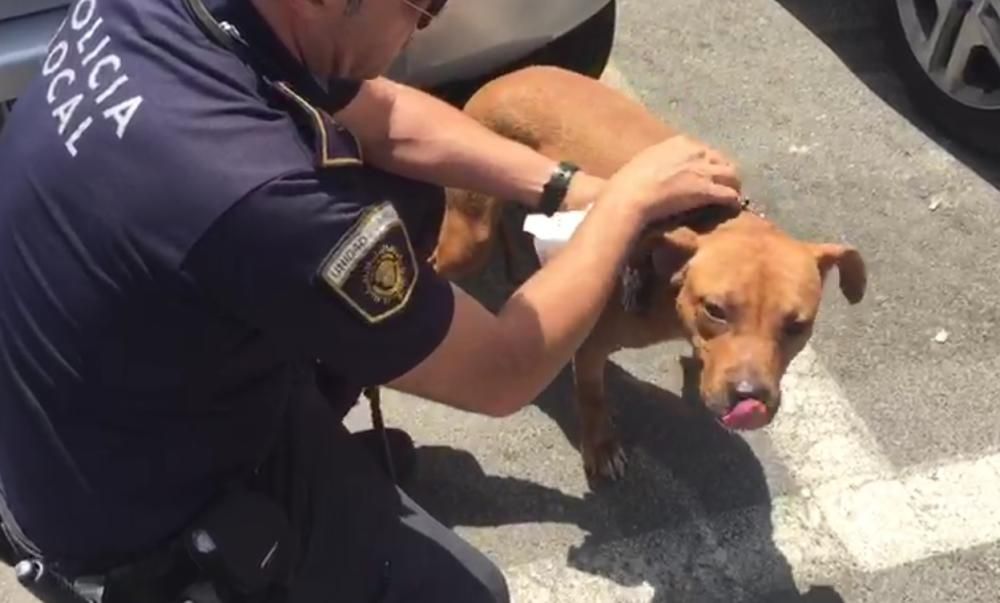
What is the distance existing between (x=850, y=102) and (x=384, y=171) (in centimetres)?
222

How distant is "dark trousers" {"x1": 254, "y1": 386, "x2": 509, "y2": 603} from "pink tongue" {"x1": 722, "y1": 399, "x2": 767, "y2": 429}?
0.57 meters

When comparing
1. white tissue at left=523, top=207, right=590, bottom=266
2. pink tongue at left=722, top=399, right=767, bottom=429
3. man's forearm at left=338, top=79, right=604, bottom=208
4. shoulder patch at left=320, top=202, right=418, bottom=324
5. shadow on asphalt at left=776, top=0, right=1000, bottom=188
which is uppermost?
shoulder patch at left=320, top=202, right=418, bottom=324

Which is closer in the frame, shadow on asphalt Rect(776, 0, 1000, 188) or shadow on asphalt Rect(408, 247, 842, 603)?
shadow on asphalt Rect(408, 247, 842, 603)

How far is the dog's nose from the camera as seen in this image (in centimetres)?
265

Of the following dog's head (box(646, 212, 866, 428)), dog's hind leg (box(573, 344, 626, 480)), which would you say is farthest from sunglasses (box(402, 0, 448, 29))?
dog's hind leg (box(573, 344, 626, 480))

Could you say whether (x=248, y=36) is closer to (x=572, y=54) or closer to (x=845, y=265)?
(x=845, y=265)

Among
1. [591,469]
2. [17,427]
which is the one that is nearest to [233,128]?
[17,427]

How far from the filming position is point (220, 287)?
1764 mm

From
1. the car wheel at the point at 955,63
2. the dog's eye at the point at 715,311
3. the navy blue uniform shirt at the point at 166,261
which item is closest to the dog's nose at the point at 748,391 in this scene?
the dog's eye at the point at 715,311

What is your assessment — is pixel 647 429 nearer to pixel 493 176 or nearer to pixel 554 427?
pixel 554 427

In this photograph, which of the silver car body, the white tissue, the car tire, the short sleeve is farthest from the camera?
the car tire

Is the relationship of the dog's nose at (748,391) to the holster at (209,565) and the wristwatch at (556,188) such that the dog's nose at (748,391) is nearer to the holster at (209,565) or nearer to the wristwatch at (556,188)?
the wristwatch at (556,188)

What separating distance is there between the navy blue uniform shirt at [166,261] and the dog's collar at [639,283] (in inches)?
36.8

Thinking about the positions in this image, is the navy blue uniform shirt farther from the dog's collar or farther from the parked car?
the parked car
